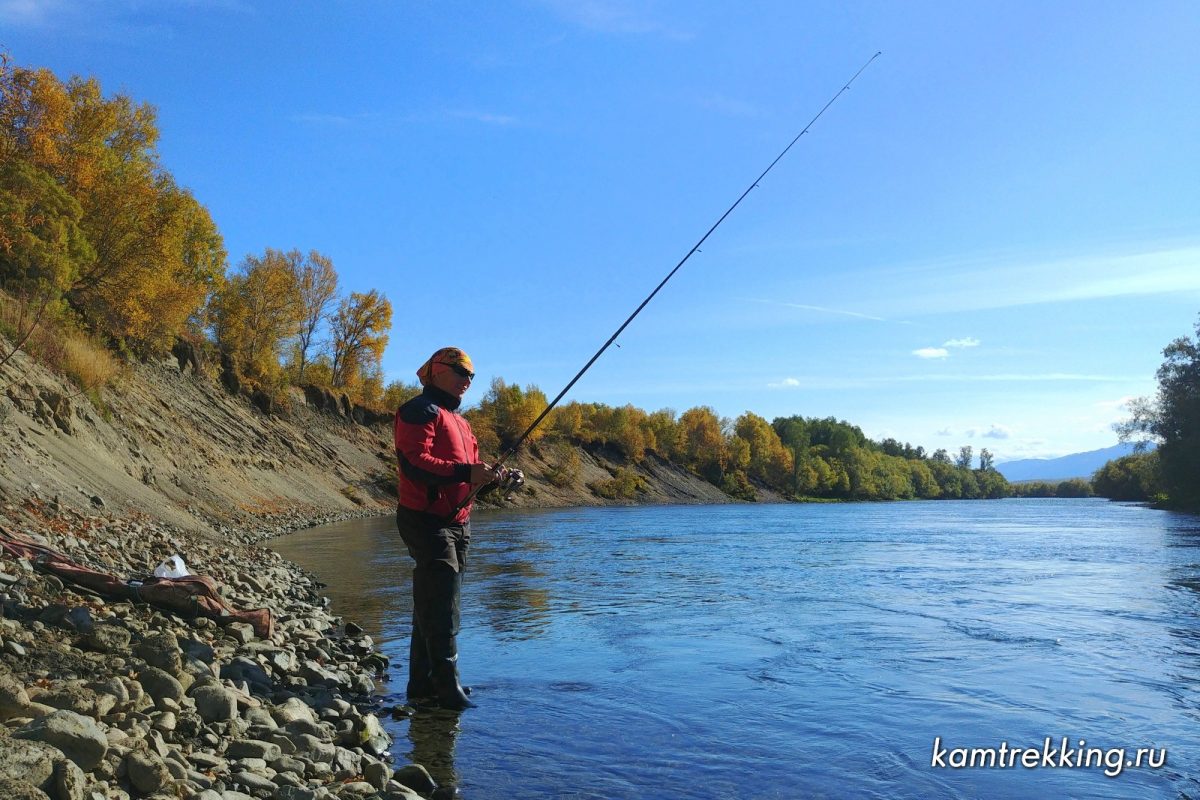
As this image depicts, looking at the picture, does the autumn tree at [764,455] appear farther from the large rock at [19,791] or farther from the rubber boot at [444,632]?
the large rock at [19,791]

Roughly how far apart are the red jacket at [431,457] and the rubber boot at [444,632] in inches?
18.3

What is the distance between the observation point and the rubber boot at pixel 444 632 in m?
6.45

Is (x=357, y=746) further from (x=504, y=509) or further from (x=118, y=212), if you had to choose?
(x=504, y=509)

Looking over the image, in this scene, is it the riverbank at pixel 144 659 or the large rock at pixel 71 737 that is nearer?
the large rock at pixel 71 737

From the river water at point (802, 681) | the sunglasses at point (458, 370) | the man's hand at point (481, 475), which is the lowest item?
the river water at point (802, 681)

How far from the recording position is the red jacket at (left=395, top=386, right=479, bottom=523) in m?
6.23

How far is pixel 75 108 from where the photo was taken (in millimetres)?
29609

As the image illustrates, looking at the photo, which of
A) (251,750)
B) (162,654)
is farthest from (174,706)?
(162,654)

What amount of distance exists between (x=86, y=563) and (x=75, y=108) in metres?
27.1

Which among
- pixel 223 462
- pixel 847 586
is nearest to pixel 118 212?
pixel 223 462

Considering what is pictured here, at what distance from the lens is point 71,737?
141 inches

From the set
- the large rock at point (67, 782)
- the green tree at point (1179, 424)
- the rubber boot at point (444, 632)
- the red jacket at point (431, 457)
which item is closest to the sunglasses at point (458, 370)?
the red jacket at point (431, 457)

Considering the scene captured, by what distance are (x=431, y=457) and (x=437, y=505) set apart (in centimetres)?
40

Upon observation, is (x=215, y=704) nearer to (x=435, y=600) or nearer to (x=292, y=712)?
(x=292, y=712)
